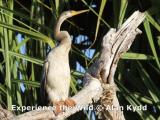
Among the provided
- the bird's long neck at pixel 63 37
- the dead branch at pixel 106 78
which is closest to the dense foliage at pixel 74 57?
the bird's long neck at pixel 63 37

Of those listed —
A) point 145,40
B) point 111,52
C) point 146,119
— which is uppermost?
point 145,40

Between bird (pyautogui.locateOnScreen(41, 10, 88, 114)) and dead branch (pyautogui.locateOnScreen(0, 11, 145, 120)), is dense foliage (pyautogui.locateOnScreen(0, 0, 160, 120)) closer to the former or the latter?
bird (pyautogui.locateOnScreen(41, 10, 88, 114))

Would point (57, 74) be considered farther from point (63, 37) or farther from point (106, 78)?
point (106, 78)

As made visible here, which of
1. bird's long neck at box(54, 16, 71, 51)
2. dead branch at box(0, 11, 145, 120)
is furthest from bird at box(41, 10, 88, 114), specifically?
dead branch at box(0, 11, 145, 120)

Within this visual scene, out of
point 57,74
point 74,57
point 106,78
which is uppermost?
point 74,57

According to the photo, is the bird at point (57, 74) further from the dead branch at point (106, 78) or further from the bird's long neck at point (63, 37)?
the dead branch at point (106, 78)

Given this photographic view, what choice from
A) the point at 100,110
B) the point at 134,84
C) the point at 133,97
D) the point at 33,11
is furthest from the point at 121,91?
the point at 100,110

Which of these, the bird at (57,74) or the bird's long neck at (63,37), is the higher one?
the bird's long neck at (63,37)

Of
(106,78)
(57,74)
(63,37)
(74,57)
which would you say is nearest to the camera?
(106,78)

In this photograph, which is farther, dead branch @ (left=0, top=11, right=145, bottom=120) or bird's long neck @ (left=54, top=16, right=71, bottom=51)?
bird's long neck @ (left=54, top=16, right=71, bottom=51)

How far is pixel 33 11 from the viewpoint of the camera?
195 inches

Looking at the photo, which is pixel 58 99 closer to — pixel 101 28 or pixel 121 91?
pixel 121 91

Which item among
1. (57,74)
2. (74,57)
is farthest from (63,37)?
(74,57)

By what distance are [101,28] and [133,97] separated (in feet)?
3.59
